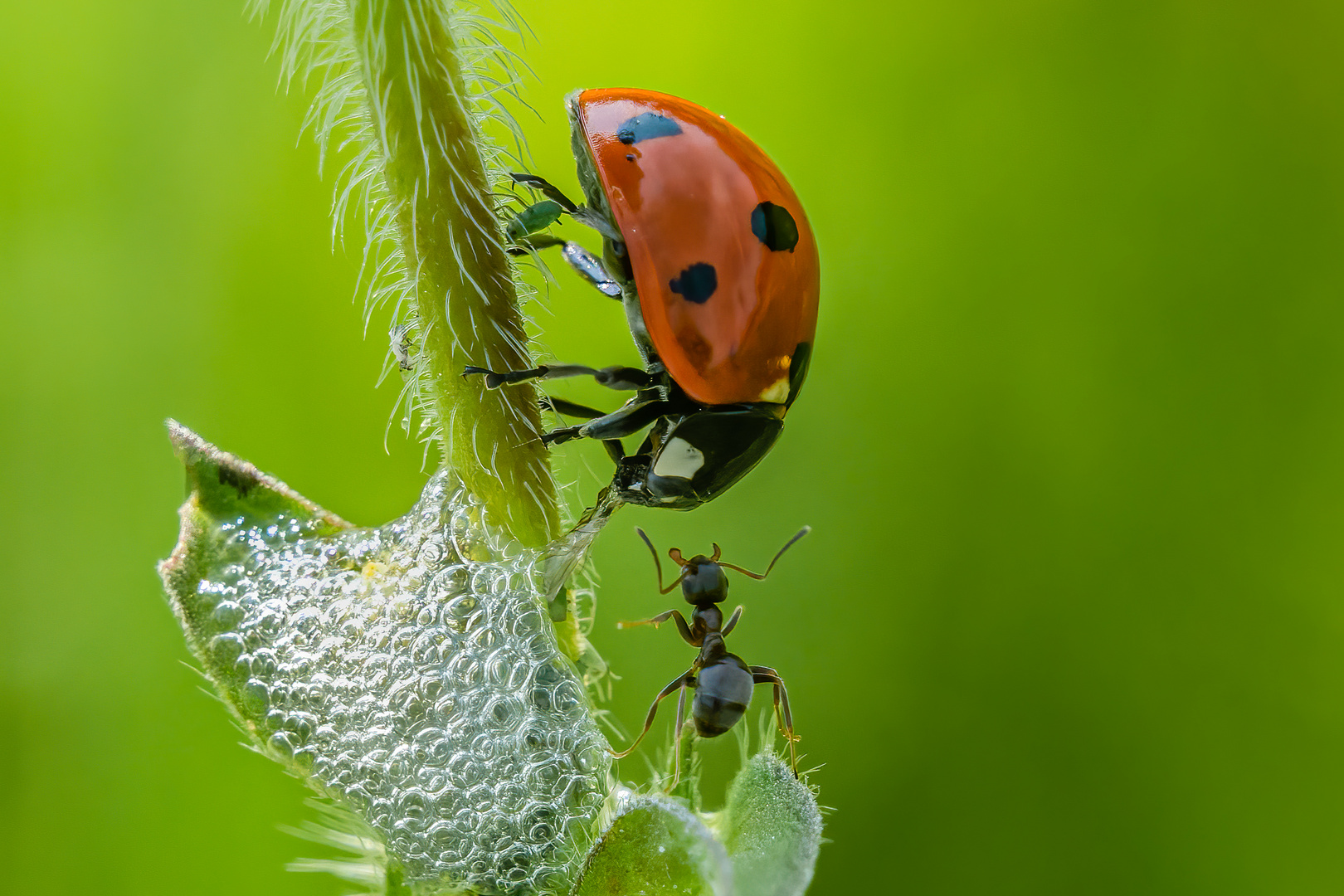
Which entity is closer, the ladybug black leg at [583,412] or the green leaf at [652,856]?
the green leaf at [652,856]

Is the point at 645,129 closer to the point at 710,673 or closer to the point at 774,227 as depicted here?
the point at 774,227

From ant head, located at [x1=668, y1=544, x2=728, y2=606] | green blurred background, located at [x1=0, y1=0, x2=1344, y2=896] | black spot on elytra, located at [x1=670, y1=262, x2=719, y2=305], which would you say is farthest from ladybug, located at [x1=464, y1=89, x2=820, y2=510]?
green blurred background, located at [x1=0, y1=0, x2=1344, y2=896]

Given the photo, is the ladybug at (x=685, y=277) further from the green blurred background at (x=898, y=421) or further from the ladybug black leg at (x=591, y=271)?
the green blurred background at (x=898, y=421)

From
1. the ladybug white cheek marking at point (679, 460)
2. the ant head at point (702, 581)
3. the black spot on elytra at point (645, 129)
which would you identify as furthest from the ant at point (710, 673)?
the black spot on elytra at point (645, 129)

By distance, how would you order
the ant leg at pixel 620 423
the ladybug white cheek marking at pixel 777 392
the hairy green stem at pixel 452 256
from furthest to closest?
the ladybug white cheek marking at pixel 777 392, the ant leg at pixel 620 423, the hairy green stem at pixel 452 256

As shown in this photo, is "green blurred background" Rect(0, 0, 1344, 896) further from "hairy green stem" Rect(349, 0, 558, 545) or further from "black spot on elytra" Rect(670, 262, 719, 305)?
"hairy green stem" Rect(349, 0, 558, 545)

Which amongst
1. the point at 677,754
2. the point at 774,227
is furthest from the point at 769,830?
the point at 774,227

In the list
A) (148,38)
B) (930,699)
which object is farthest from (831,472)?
(148,38)
